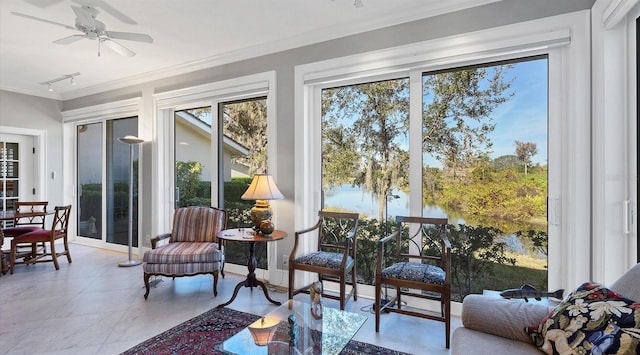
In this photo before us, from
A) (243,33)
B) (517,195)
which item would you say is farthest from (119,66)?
(517,195)

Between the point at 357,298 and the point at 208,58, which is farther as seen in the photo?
the point at 208,58

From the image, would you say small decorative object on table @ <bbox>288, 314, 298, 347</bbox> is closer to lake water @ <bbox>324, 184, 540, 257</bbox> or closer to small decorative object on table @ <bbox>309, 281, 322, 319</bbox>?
small decorative object on table @ <bbox>309, 281, 322, 319</bbox>

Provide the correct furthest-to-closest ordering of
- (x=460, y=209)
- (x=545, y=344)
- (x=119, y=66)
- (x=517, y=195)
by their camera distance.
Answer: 1. (x=119, y=66)
2. (x=460, y=209)
3. (x=517, y=195)
4. (x=545, y=344)

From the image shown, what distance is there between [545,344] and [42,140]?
22.9 feet

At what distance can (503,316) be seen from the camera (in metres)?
1.54

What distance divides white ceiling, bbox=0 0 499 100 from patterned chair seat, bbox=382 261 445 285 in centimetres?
207

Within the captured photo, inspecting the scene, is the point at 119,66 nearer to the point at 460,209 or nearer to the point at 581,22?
the point at 460,209

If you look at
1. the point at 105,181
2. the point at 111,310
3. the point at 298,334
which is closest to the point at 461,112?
the point at 298,334

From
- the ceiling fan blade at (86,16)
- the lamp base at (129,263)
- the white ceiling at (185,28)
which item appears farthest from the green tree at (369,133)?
the lamp base at (129,263)

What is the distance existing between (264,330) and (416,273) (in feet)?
3.86

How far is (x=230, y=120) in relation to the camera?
409 centimetres

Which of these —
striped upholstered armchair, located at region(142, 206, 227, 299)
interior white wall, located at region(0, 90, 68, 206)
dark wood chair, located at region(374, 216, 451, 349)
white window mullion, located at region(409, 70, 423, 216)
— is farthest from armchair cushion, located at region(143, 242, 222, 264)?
interior white wall, located at region(0, 90, 68, 206)

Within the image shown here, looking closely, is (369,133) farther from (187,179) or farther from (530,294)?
(187,179)

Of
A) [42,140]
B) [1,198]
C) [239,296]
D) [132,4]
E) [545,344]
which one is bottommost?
[239,296]
